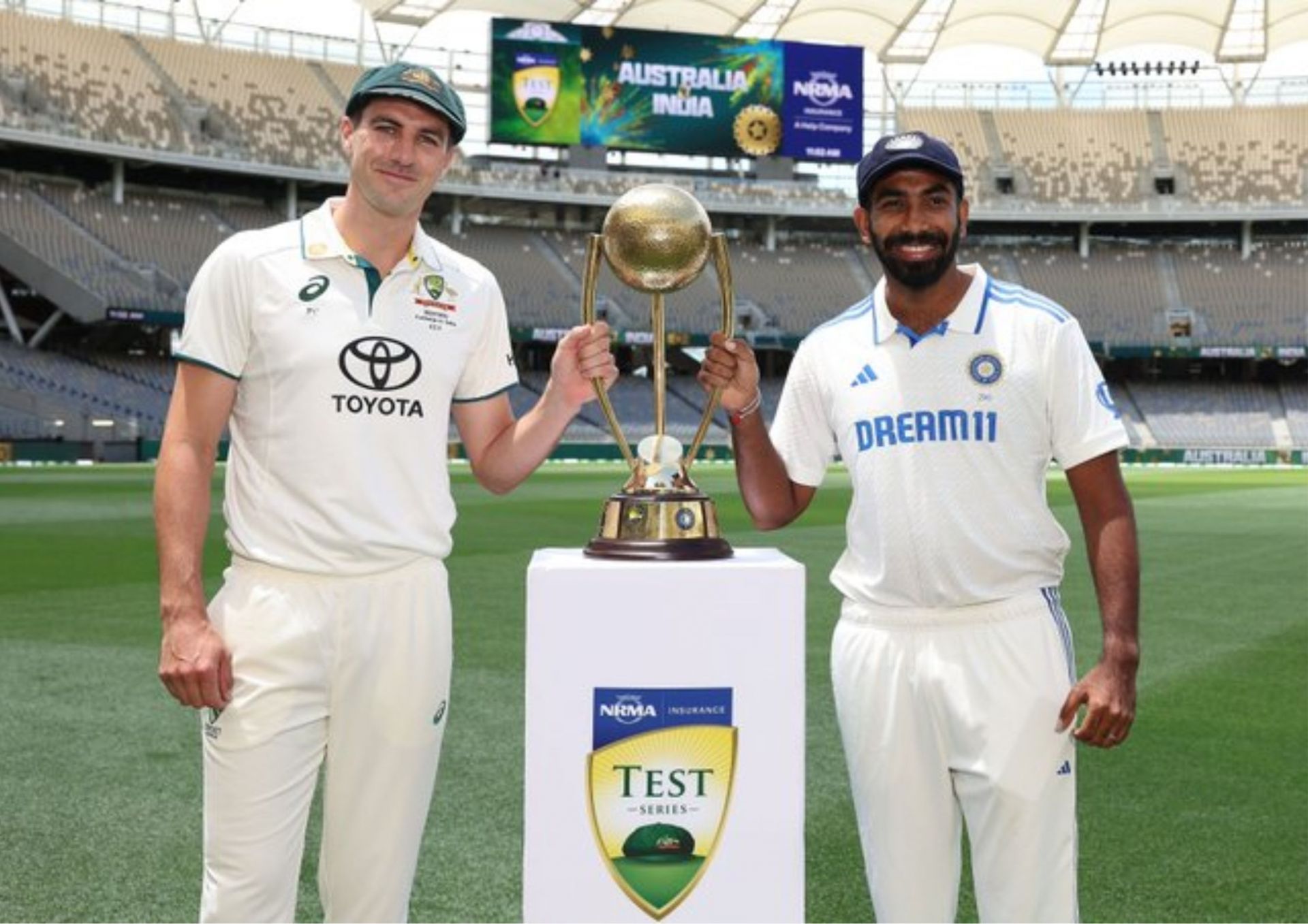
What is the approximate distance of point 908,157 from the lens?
2924mm

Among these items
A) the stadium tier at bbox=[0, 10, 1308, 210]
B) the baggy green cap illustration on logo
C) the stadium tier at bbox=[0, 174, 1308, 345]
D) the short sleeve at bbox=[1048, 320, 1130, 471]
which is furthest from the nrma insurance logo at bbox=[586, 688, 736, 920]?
the stadium tier at bbox=[0, 10, 1308, 210]

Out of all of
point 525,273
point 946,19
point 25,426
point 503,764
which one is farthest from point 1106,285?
point 503,764

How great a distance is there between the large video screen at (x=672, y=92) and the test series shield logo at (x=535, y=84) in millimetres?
34

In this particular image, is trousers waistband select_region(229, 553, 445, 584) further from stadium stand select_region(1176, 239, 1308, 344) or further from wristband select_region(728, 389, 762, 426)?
stadium stand select_region(1176, 239, 1308, 344)

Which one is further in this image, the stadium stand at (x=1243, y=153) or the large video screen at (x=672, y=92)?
the stadium stand at (x=1243, y=153)

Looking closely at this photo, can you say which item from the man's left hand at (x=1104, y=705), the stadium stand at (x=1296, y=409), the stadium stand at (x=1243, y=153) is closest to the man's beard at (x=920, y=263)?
the man's left hand at (x=1104, y=705)

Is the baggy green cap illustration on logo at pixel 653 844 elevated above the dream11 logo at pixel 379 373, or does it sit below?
below

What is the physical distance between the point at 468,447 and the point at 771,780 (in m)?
1.20

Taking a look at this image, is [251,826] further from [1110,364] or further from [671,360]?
[1110,364]

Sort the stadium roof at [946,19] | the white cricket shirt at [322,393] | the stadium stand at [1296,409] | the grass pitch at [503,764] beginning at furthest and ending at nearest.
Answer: the stadium stand at [1296,409] → the stadium roof at [946,19] → the grass pitch at [503,764] → the white cricket shirt at [322,393]

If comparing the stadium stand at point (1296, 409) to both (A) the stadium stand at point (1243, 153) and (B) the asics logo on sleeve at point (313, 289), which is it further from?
(B) the asics logo on sleeve at point (313, 289)

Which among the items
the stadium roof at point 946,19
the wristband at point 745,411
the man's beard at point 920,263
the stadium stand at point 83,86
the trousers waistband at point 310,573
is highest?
the stadium roof at point 946,19

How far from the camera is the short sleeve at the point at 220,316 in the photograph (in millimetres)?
2951

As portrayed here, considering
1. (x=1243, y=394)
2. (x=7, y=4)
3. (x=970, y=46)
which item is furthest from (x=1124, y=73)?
(x=7, y=4)
